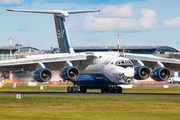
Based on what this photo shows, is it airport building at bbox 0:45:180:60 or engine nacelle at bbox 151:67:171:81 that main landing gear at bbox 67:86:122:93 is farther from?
airport building at bbox 0:45:180:60

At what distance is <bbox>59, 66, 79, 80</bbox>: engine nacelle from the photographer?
41.6m

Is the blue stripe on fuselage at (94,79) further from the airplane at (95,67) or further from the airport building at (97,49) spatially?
the airport building at (97,49)

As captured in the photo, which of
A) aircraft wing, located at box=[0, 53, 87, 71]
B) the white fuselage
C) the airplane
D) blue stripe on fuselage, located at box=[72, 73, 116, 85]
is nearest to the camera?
the white fuselage

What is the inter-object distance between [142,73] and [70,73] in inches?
329

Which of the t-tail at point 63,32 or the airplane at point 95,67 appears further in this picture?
the t-tail at point 63,32

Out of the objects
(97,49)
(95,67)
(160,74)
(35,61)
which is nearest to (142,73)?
(160,74)

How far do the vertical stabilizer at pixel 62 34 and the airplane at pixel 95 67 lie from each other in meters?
0.66

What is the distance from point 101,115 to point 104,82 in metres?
22.8

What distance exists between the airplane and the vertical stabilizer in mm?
663

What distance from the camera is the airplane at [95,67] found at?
4171 centimetres

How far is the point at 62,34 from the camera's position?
171ft

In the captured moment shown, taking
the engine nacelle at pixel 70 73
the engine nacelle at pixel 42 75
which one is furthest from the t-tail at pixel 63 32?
the engine nacelle at pixel 42 75

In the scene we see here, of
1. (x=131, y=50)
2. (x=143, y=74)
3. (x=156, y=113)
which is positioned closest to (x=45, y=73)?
(x=143, y=74)

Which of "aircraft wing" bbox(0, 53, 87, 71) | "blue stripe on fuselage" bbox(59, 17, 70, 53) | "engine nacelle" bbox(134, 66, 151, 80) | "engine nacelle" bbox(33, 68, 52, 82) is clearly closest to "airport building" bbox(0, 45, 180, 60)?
"blue stripe on fuselage" bbox(59, 17, 70, 53)
